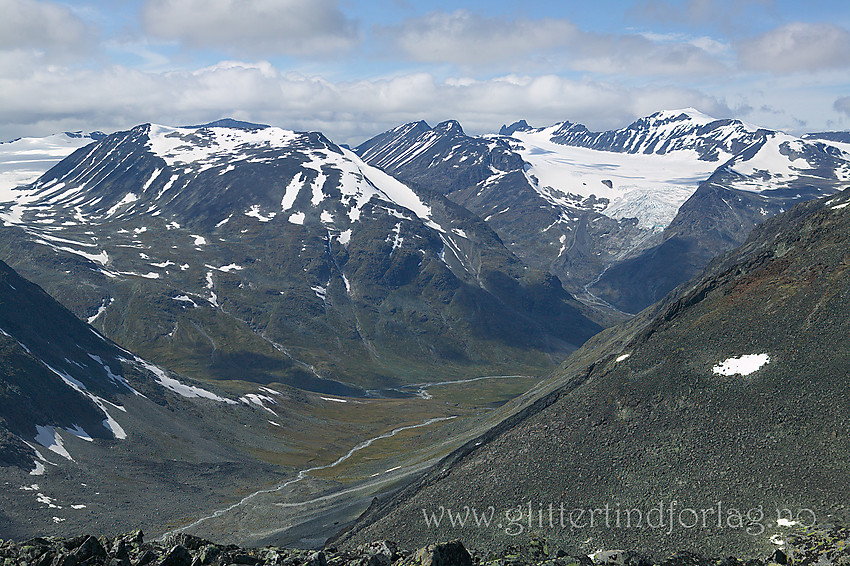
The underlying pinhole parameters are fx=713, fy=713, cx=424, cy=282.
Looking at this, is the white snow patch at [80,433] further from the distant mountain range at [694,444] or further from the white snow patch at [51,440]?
the distant mountain range at [694,444]

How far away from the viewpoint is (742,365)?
257ft

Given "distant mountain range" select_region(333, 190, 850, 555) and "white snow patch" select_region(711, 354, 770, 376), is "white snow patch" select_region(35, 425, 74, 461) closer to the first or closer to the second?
"distant mountain range" select_region(333, 190, 850, 555)

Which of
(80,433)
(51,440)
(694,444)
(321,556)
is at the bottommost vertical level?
(80,433)

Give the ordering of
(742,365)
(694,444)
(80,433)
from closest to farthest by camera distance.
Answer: (694,444), (742,365), (80,433)

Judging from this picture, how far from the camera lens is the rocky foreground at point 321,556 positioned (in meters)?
48.0

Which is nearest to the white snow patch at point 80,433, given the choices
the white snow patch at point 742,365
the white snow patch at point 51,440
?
the white snow patch at point 51,440

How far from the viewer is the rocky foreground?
158 feet

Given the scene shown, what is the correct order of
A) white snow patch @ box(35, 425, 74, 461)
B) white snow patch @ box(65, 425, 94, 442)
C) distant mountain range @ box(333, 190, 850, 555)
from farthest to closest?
white snow patch @ box(65, 425, 94, 442), white snow patch @ box(35, 425, 74, 461), distant mountain range @ box(333, 190, 850, 555)

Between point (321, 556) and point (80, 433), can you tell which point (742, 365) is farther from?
point (80, 433)

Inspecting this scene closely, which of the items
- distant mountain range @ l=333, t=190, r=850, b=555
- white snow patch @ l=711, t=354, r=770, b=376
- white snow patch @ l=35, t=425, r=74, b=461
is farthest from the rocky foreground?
white snow patch @ l=35, t=425, r=74, b=461

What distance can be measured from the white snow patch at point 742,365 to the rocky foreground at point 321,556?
24899 millimetres

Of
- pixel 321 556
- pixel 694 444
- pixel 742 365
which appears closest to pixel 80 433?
pixel 321 556

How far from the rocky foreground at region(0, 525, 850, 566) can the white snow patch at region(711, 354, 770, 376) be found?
980 inches

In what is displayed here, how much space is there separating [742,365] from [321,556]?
171 feet
